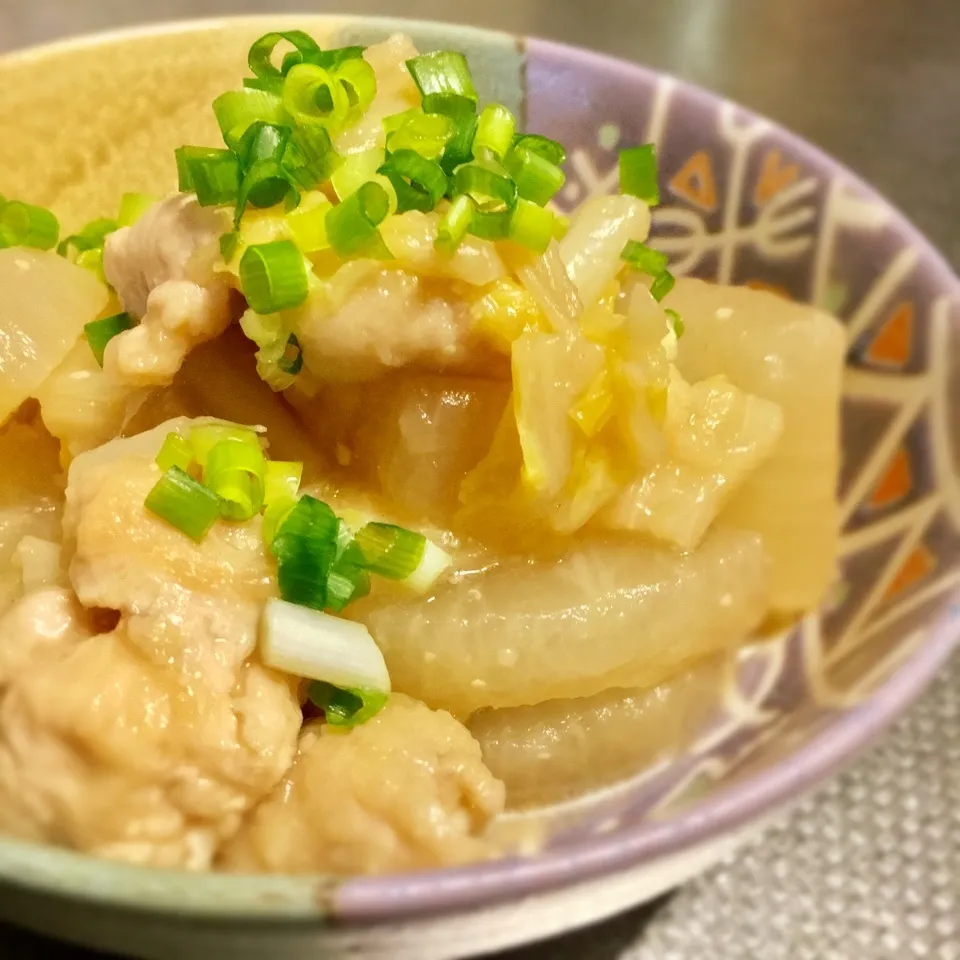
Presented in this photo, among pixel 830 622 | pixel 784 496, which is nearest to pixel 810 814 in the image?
pixel 830 622

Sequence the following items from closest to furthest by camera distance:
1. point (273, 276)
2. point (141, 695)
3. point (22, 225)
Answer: point (141, 695)
point (273, 276)
point (22, 225)

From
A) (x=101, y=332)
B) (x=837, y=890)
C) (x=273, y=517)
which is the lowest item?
(x=837, y=890)

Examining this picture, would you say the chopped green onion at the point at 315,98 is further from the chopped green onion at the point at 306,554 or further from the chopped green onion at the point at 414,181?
the chopped green onion at the point at 306,554

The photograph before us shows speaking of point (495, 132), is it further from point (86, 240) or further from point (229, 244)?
point (86, 240)

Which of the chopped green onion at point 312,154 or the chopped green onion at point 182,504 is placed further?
the chopped green onion at point 312,154

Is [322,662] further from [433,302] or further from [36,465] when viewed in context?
[36,465]

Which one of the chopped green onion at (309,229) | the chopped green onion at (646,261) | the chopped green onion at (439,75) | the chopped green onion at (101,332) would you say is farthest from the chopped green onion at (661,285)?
the chopped green onion at (101,332)

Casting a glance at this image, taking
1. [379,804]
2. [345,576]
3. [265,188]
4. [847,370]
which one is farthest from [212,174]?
[847,370]
